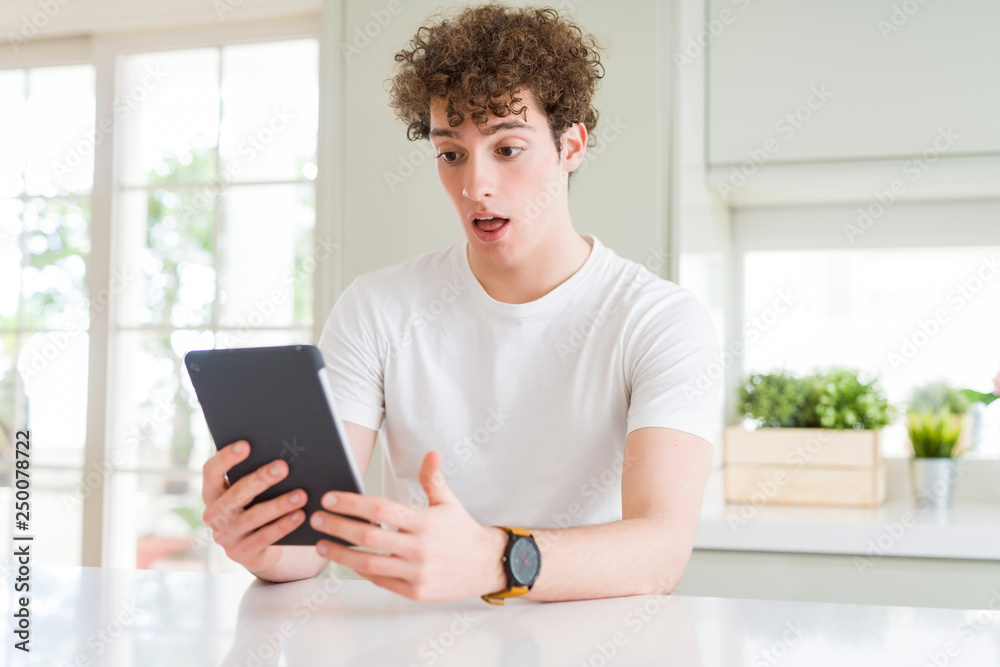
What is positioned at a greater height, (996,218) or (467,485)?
(996,218)

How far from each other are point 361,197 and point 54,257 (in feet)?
3.80

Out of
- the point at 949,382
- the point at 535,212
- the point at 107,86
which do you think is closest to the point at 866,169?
the point at 949,382

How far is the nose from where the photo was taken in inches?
46.1

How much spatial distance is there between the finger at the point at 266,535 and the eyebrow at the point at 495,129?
609 mm

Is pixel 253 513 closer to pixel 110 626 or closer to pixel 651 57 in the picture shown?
pixel 110 626

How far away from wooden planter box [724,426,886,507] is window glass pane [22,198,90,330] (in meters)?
1.97

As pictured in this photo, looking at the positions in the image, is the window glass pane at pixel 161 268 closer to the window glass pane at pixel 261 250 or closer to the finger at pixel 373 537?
the window glass pane at pixel 261 250

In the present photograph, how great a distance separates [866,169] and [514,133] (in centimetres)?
114

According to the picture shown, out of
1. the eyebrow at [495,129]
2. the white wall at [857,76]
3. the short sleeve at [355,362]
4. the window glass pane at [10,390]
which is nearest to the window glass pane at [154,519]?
the window glass pane at [10,390]

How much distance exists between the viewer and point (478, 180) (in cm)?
117

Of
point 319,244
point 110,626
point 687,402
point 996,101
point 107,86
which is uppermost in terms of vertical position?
point 107,86

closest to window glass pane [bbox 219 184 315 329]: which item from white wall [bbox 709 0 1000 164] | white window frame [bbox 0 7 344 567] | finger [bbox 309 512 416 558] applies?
white window frame [bbox 0 7 344 567]

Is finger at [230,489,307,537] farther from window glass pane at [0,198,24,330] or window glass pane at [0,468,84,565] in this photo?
window glass pane at [0,198,24,330]

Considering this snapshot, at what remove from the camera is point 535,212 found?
4.12ft
